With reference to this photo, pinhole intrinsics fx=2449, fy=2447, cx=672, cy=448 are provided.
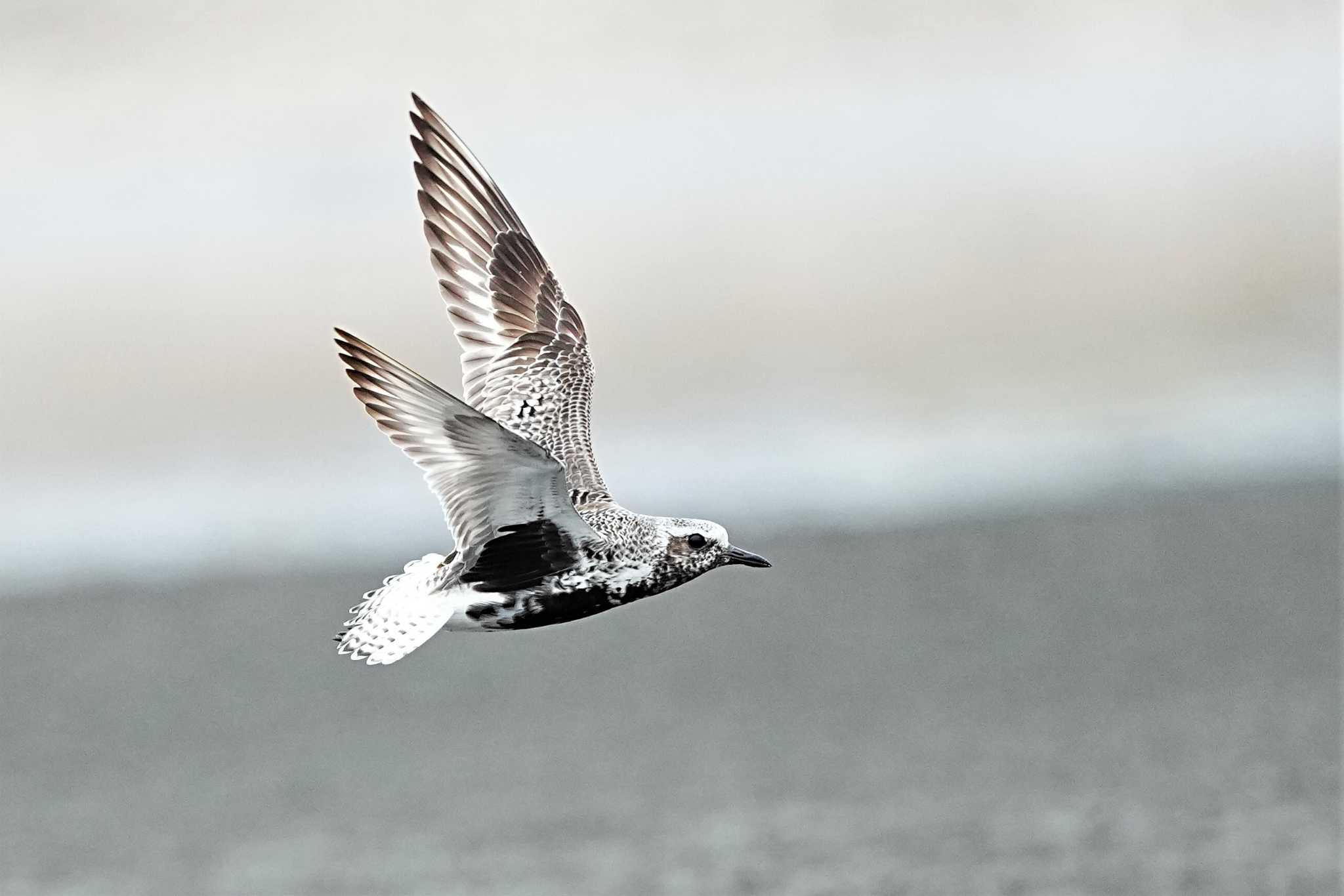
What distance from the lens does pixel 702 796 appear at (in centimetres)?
1188

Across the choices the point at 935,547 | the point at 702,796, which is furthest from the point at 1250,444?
the point at 702,796

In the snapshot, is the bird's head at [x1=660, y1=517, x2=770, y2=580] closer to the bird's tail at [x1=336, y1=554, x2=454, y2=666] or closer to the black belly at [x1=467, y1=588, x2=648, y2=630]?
the black belly at [x1=467, y1=588, x2=648, y2=630]

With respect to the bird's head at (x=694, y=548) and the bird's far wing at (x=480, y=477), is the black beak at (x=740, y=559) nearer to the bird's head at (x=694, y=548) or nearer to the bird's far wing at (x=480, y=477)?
the bird's head at (x=694, y=548)

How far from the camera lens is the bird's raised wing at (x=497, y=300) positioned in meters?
8.21

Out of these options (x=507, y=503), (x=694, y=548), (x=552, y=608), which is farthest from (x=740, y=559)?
(x=507, y=503)

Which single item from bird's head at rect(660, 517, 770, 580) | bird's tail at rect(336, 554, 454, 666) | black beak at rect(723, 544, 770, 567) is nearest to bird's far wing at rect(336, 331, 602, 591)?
bird's tail at rect(336, 554, 454, 666)

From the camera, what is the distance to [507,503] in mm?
7168

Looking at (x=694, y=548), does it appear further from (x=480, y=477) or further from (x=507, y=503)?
(x=480, y=477)

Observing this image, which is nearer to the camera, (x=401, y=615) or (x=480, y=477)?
(x=480, y=477)

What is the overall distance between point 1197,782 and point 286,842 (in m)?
4.40

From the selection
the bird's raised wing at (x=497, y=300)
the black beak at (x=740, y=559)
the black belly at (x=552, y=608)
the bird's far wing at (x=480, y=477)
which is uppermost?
the bird's raised wing at (x=497, y=300)

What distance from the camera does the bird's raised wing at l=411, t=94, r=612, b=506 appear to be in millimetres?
8211

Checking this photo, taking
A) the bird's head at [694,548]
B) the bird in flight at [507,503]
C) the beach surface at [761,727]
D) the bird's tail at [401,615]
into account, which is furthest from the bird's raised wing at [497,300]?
the beach surface at [761,727]

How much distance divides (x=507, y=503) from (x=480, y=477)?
12 centimetres
